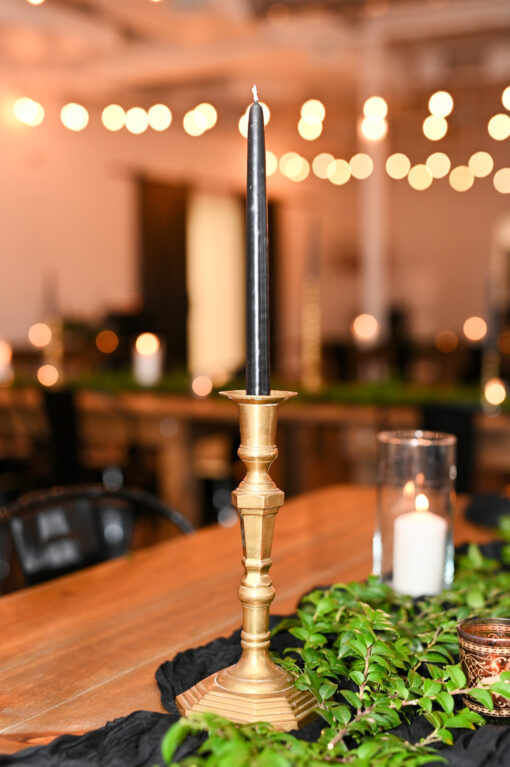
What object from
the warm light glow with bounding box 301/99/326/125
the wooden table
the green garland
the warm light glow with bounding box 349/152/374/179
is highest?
the warm light glow with bounding box 349/152/374/179

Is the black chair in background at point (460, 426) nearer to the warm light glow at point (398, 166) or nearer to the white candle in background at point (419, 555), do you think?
the white candle in background at point (419, 555)

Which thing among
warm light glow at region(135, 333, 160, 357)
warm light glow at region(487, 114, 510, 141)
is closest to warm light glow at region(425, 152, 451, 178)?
warm light glow at region(487, 114, 510, 141)

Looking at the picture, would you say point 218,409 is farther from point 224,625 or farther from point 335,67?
point 335,67

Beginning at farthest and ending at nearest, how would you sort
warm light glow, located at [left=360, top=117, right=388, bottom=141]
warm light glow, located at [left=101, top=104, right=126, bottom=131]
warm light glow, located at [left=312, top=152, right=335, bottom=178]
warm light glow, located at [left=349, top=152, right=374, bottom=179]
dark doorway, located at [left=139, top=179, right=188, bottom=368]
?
warm light glow, located at [left=312, top=152, right=335, bottom=178] → dark doorway, located at [left=139, top=179, right=188, bottom=368] → warm light glow, located at [left=349, top=152, right=374, bottom=179] → warm light glow, located at [left=360, top=117, right=388, bottom=141] → warm light glow, located at [left=101, top=104, right=126, bottom=131]

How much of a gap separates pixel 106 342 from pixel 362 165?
2548 mm

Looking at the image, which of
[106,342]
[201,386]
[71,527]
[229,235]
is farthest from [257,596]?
[229,235]

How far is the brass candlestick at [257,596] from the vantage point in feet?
2.44

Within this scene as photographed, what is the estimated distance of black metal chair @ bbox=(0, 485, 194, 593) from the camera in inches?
60.8

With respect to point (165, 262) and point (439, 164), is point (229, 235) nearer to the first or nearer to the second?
point (165, 262)

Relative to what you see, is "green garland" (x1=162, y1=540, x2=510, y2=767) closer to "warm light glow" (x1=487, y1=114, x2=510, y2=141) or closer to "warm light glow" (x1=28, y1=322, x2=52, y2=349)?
"warm light glow" (x1=487, y1=114, x2=510, y2=141)

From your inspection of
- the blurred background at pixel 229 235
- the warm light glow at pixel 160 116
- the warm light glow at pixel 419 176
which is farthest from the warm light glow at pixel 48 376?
the warm light glow at pixel 419 176

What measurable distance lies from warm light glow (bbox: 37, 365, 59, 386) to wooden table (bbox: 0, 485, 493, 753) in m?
2.79

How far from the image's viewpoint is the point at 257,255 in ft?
2.32

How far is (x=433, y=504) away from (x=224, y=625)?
0.32m
